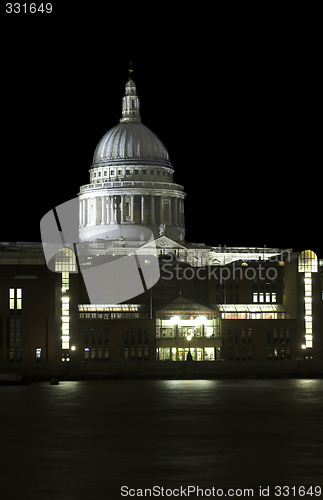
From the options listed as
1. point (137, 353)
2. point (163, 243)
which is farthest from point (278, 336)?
point (163, 243)

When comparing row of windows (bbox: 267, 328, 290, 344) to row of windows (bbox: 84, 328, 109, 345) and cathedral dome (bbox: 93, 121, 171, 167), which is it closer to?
row of windows (bbox: 84, 328, 109, 345)

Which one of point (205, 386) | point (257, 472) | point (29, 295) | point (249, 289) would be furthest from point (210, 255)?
point (257, 472)

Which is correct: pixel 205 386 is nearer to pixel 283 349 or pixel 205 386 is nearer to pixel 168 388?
pixel 168 388

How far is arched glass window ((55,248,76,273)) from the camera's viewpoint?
147250 millimetres

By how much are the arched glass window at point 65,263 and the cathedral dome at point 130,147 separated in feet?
149

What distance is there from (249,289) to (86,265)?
19.2 m

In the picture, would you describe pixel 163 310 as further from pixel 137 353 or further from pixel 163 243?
pixel 163 243

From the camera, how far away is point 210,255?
177 metres

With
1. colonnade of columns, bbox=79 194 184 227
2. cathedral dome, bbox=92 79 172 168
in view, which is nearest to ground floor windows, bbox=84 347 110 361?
colonnade of columns, bbox=79 194 184 227

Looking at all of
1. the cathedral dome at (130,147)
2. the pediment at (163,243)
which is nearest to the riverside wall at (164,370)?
the pediment at (163,243)

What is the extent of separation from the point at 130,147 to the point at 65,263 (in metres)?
48.3

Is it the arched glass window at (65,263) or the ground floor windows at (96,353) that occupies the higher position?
the arched glass window at (65,263)

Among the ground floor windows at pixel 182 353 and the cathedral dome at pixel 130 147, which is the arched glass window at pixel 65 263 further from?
the cathedral dome at pixel 130 147

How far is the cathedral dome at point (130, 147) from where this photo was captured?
192m
